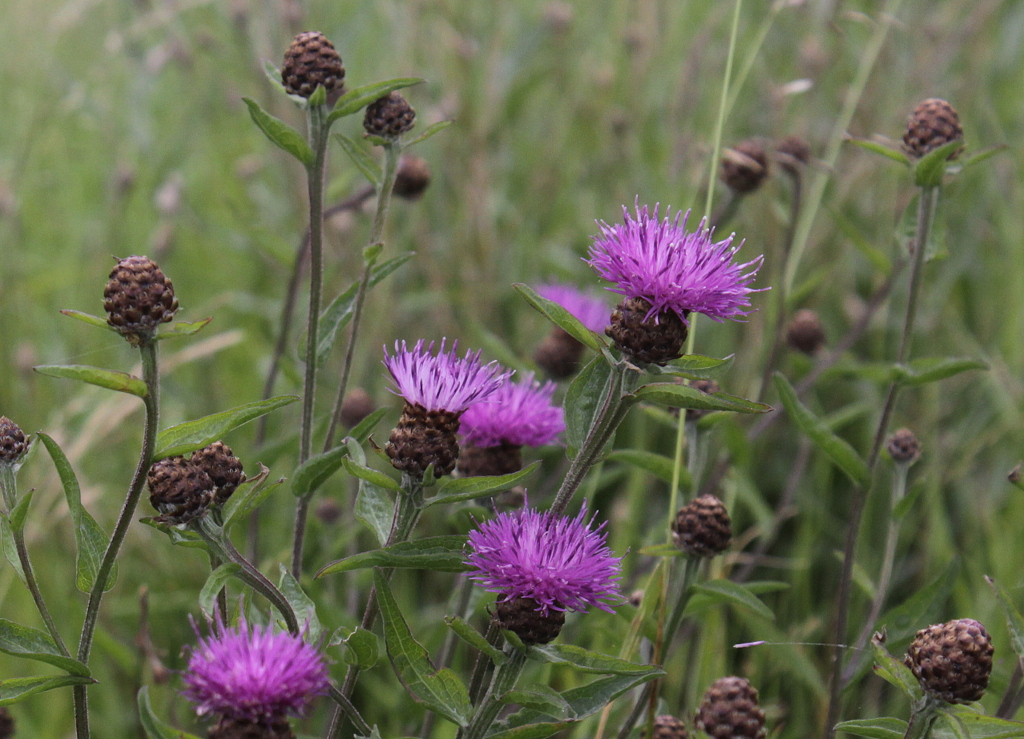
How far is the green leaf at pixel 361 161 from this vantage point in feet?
5.38

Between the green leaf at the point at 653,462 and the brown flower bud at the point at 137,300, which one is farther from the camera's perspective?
the green leaf at the point at 653,462

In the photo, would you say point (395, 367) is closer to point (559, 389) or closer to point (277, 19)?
point (559, 389)

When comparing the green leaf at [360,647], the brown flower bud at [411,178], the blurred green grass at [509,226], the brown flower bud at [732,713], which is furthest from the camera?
the blurred green grass at [509,226]

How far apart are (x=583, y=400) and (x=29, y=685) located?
85cm

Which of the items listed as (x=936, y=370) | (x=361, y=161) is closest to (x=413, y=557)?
(x=361, y=161)

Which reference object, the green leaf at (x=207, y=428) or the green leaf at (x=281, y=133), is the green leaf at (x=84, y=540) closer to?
the green leaf at (x=207, y=428)

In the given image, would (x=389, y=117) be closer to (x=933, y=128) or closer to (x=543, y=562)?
(x=543, y=562)

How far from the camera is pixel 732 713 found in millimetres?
1416

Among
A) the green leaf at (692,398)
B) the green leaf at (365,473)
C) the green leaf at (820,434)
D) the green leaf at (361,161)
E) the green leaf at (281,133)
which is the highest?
the green leaf at (361,161)

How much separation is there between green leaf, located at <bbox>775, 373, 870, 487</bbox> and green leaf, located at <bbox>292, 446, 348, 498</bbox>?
28.3 inches

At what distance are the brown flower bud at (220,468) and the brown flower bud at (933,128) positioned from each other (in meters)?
1.39

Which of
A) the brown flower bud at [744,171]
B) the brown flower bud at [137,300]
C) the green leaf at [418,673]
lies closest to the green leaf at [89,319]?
the brown flower bud at [137,300]

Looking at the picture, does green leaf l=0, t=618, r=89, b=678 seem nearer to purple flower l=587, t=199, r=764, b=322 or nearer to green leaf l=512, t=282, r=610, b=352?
green leaf l=512, t=282, r=610, b=352

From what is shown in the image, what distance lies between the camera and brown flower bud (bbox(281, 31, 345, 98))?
1533mm
